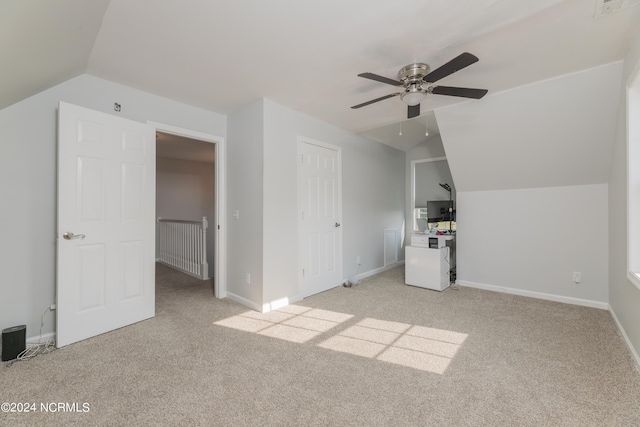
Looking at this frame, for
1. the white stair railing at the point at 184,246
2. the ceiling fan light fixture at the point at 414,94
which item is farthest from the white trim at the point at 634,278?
the white stair railing at the point at 184,246

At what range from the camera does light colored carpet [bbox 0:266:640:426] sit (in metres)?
1.54

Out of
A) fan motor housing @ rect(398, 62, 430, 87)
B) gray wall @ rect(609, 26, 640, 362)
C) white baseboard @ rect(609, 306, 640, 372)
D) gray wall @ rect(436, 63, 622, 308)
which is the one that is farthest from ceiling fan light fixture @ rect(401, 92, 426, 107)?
white baseboard @ rect(609, 306, 640, 372)

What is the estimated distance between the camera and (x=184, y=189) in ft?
21.7

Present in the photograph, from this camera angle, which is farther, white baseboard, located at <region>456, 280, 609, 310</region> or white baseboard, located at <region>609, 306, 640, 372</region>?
white baseboard, located at <region>456, 280, 609, 310</region>

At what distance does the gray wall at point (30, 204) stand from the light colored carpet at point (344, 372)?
0.49 m

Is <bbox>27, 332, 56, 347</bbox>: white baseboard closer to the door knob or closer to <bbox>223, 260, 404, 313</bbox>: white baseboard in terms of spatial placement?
Result: the door knob

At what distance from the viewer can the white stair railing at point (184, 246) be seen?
4.66 metres

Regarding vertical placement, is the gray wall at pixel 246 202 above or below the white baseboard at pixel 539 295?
above

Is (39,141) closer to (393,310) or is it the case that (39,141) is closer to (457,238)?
(393,310)

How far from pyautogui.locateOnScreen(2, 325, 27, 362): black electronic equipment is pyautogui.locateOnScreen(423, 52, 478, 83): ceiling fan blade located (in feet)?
12.2

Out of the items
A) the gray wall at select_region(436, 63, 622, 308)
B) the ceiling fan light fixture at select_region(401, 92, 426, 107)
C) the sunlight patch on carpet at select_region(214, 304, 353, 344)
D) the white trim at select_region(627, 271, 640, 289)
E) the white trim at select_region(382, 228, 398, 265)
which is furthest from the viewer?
the white trim at select_region(382, 228, 398, 265)

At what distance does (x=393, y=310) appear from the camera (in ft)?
10.4

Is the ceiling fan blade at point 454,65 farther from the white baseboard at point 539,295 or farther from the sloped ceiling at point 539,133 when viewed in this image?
the white baseboard at point 539,295

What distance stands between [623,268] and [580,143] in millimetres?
1370
